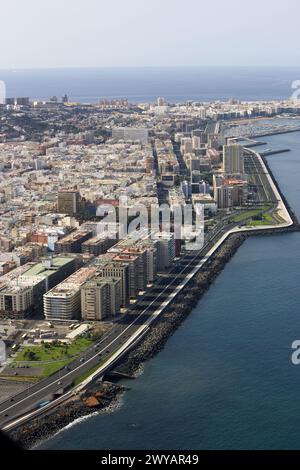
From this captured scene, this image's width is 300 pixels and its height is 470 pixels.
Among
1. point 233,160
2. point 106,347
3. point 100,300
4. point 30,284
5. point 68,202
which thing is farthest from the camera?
point 233,160

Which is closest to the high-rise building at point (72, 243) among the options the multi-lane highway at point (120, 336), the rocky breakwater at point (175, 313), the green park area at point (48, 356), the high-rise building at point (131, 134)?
the multi-lane highway at point (120, 336)

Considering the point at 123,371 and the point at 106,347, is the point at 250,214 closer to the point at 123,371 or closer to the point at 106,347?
the point at 106,347

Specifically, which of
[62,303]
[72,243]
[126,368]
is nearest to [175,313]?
[62,303]

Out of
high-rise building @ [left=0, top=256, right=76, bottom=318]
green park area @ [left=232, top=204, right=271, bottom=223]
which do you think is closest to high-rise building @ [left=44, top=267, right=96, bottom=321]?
high-rise building @ [left=0, top=256, right=76, bottom=318]

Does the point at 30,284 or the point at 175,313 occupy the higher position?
the point at 30,284

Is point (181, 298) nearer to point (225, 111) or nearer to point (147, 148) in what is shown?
point (147, 148)

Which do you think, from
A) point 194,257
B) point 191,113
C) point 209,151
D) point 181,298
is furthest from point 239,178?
point 191,113
